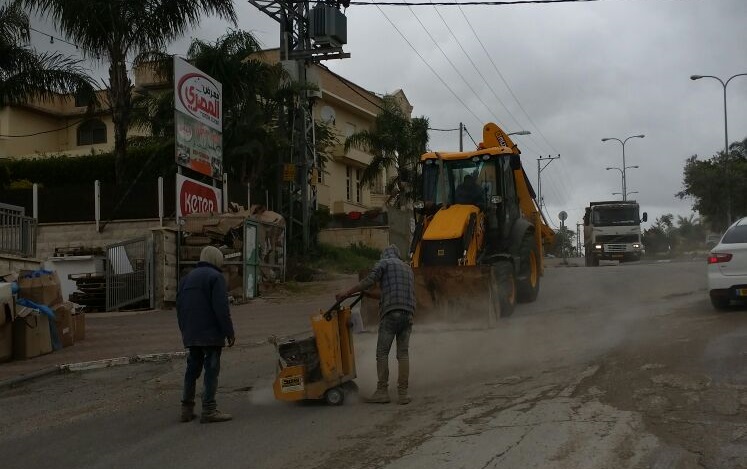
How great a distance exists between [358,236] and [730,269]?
2702 cm

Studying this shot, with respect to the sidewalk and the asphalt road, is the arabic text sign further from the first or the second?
the asphalt road

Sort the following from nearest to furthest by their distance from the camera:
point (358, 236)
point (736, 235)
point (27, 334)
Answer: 1. point (27, 334)
2. point (736, 235)
3. point (358, 236)

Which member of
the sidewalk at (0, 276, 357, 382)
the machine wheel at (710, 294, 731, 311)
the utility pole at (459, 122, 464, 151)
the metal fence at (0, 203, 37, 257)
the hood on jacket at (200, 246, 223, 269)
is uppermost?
the utility pole at (459, 122, 464, 151)

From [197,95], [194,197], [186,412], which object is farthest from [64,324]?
[197,95]

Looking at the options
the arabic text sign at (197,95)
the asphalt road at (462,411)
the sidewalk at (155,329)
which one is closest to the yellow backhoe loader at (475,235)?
the asphalt road at (462,411)

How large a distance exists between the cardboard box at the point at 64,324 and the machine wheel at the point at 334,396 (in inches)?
283

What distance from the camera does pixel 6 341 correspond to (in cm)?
1273

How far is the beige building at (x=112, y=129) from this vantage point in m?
43.0

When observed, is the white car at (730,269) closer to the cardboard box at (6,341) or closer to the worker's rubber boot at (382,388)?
the worker's rubber boot at (382,388)

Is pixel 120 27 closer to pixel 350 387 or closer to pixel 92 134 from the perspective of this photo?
pixel 350 387

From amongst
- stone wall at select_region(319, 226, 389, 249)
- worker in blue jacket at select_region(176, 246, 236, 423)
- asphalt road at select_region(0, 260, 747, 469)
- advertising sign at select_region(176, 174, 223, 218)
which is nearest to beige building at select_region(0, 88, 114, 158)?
stone wall at select_region(319, 226, 389, 249)

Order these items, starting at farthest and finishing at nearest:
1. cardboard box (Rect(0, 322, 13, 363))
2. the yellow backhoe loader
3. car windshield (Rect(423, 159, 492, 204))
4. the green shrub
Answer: the green shrub → car windshield (Rect(423, 159, 492, 204)) → the yellow backhoe loader → cardboard box (Rect(0, 322, 13, 363))

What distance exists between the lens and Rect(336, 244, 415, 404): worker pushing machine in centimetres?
853

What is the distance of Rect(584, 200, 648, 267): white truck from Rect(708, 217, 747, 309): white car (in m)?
22.9
